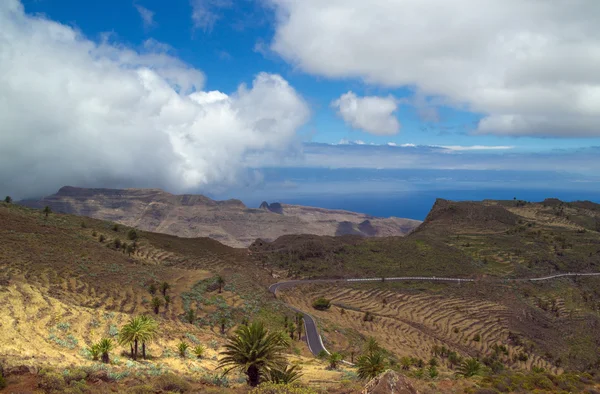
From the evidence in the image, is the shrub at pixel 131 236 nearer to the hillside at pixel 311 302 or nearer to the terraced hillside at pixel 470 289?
the hillside at pixel 311 302

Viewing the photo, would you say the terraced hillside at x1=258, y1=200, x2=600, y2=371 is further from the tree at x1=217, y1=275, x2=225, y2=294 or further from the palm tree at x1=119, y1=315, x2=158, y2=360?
the palm tree at x1=119, y1=315, x2=158, y2=360

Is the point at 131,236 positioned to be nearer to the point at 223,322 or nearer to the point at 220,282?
the point at 220,282

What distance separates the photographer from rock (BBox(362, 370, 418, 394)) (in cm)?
1389

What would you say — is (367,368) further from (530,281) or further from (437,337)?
(530,281)

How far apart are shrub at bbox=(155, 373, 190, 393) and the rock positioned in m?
8.30

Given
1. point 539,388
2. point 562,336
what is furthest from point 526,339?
point 539,388

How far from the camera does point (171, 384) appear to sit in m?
17.2

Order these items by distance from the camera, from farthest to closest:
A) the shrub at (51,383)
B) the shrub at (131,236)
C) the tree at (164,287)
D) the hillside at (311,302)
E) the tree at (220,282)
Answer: the shrub at (131,236) < the tree at (220,282) < the tree at (164,287) < the hillside at (311,302) < the shrub at (51,383)

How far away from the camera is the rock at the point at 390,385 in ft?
45.6

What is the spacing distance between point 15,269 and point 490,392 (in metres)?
43.5

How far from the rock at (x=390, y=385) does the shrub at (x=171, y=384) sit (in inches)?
327

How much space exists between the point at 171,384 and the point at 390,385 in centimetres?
979

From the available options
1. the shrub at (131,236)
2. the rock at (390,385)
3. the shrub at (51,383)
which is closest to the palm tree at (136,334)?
the shrub at (51,383)

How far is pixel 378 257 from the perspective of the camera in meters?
105
